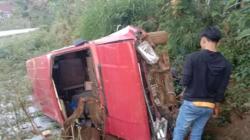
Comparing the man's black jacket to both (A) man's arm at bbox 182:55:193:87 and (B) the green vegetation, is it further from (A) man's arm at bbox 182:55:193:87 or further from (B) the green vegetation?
(B) the green vegetation

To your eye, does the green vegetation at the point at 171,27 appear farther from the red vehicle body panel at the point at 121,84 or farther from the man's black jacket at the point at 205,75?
the red vehicle body panel at the point at 121,84

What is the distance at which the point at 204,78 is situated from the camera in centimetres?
400

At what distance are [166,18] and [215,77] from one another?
3290mm

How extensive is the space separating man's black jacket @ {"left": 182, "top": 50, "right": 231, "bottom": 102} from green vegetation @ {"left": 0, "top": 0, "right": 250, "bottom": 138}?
0.70 meters

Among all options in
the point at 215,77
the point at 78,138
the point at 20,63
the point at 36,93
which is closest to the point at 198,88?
the point at 215,77

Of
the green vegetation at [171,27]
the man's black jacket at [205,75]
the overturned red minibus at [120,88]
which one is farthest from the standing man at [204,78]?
the green vegetation at [171,27]

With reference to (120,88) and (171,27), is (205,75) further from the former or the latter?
(171,27)

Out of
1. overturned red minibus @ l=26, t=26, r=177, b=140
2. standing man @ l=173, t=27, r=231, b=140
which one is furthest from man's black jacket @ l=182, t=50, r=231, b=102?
overturned red minibus @ l=26, t=26, r=177, b=140

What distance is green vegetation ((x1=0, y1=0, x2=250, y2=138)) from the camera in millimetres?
5301

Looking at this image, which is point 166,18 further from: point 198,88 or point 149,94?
point 198,88

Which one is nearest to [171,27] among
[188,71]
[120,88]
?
[120,88]

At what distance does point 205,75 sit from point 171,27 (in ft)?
9.60

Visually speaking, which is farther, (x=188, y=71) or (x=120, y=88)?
(x=120, y=88)

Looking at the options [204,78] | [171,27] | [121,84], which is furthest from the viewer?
[171,27]
